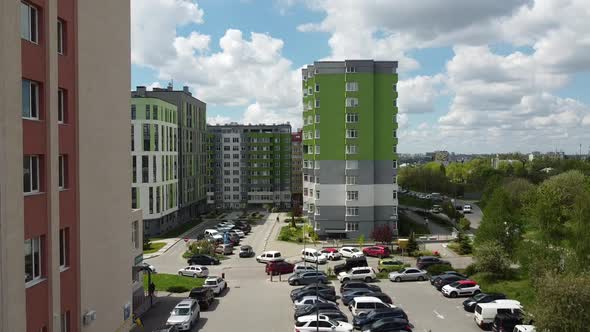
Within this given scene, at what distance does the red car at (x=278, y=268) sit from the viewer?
3984 cm

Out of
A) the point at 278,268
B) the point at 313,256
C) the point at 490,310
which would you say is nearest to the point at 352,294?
the point at 490,310

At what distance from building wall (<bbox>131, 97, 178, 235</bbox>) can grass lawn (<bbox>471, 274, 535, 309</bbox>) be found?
37.6 meters

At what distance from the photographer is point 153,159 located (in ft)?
188

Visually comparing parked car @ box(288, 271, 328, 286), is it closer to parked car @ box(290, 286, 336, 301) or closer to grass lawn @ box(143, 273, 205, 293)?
parked car @ box(290, 286, 336, 301)

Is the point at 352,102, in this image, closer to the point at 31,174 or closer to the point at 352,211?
the point at 352,211

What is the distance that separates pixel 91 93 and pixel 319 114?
4417cm

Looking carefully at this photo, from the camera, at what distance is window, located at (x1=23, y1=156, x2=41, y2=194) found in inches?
443

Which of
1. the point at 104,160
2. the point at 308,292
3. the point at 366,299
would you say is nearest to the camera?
the point at 104,160

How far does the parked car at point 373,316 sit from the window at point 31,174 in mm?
18430

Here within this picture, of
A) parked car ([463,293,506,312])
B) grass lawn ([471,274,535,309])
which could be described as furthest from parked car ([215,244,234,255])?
parked car ([463,293,506,312])

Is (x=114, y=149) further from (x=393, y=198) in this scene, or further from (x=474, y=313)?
(x=393, y=198)

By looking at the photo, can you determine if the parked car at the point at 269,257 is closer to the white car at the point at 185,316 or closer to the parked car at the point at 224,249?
the parked car at the point at 224,249

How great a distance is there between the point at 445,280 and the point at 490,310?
341 inches

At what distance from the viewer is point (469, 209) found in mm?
87312
